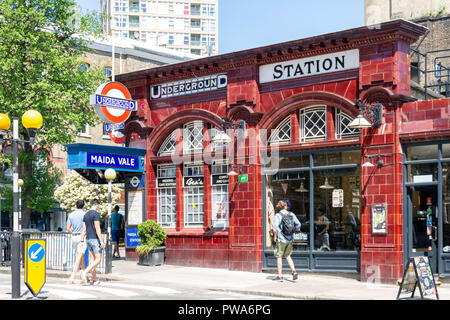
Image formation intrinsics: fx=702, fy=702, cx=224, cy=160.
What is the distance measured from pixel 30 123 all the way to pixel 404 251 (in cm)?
870

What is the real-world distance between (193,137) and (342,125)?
5.14 metres

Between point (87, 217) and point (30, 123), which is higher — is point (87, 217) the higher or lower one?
the lower one

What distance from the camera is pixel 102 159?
20.4 metres

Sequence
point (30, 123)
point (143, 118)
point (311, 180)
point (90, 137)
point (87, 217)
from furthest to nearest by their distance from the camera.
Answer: point (90, 137) → point (143, 118) → point (311, 180) → point (87, 217) → point (30, 123)

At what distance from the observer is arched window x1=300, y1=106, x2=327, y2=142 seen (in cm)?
1783

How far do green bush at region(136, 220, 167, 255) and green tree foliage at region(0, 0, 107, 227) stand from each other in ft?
28.0

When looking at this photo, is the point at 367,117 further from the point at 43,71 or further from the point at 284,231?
the point at 43,71

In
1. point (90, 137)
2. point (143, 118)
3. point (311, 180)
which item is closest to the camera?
point (311, 180)

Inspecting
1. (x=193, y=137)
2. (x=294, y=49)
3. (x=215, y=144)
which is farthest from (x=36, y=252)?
(x=294, y=49)

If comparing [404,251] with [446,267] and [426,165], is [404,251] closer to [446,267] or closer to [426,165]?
[446,267]

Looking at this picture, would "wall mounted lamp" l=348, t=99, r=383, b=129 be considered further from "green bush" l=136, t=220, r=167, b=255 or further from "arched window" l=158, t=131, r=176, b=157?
"green bush" l=136, t=220, r=167, b=255
